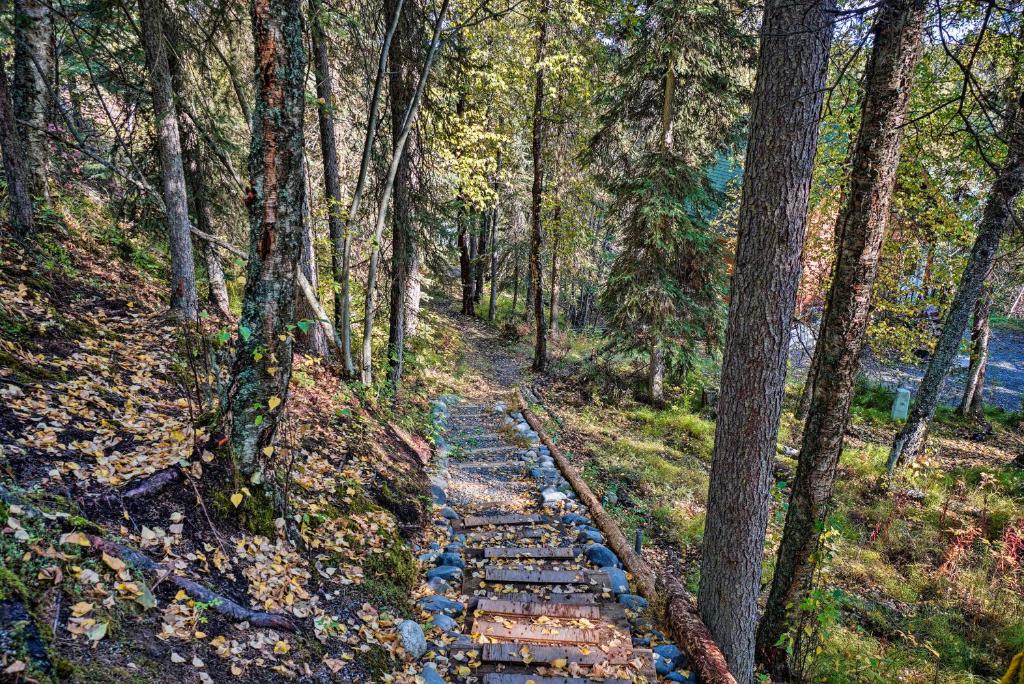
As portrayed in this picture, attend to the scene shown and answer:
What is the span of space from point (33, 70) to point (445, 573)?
808 centimetres

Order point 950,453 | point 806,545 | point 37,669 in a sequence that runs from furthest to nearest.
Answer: point 950,453, point 806,545, point 37,669

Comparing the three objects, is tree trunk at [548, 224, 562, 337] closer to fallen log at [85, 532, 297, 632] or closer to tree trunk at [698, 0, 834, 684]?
tree trunk at [698, 0, 834, 684]

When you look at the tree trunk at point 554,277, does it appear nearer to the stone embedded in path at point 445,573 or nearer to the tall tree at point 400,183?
the tall tree at point 400,183

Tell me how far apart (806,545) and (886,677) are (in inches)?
60.7

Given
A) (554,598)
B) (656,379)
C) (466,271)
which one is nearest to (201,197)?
(554,598)

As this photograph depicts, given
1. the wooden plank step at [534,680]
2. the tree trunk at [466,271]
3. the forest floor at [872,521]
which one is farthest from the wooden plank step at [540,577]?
the tree trunk at [466,271]

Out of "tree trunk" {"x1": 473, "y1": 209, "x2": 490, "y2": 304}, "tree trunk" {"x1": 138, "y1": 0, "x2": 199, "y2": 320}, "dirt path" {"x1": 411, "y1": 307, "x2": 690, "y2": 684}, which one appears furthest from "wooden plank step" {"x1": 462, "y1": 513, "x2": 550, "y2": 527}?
"tree trunk" {"x1": 473, "y1": 209, "x2": 490, "y2": 304}

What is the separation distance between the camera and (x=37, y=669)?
5.93 ft

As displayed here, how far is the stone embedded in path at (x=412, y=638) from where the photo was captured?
11.9 feet

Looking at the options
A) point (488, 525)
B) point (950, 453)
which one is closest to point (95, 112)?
point (488, 525)

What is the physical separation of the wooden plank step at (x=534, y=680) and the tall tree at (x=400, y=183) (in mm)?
6142

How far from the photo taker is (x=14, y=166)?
5.52m

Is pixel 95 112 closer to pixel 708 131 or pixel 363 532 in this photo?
pixel 363 532

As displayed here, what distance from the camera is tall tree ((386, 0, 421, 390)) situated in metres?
7.61
